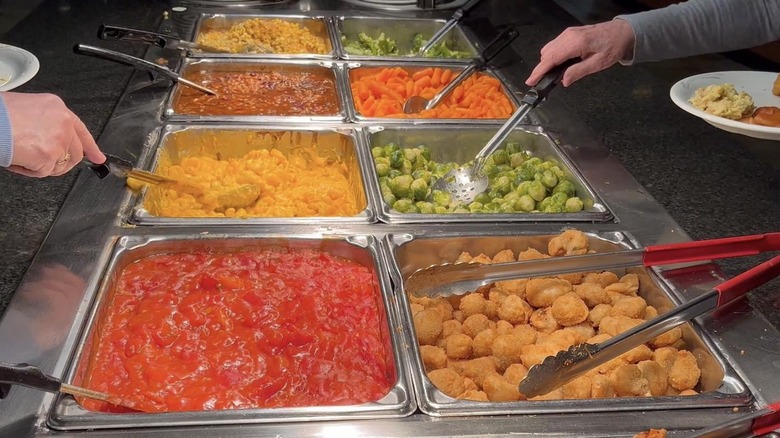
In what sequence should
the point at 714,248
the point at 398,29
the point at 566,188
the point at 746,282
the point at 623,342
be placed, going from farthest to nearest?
the point at 398,29
the point at 566,188
the point at 714,248
the point at 746,282
the point at 623,342

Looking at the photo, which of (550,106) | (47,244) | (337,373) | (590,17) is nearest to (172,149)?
(47,244)

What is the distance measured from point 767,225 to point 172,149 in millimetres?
2299

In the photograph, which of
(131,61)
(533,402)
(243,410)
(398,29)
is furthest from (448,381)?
(398,29)

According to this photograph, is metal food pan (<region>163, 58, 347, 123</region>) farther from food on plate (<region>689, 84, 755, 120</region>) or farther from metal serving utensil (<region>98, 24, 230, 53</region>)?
food on plate (<region>689, 84, 755, 120</region>)

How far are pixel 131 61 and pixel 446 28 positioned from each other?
198cm

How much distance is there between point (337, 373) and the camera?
175 cm

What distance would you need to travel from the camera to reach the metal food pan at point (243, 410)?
143 centimetres

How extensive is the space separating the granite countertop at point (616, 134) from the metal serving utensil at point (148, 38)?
163 millimetres

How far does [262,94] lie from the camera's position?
11.1 feet

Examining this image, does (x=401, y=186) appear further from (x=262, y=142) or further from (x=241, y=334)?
(x=241, y=334)

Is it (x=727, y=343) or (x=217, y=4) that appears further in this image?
(x=217, y=4)

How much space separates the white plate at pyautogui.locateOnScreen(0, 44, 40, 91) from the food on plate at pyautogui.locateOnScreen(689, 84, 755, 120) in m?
2.81

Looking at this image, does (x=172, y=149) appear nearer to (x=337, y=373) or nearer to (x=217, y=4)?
(x=337, y=373)

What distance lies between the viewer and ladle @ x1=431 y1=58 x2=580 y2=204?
2.60m
